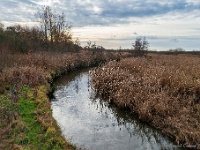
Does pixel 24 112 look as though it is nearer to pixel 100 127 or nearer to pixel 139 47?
pixel 100 127

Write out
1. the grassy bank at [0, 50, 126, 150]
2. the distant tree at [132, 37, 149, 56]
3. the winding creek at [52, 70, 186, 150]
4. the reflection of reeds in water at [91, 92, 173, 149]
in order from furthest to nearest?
the distant tree at [132, 37, 149, 56] < the reflection of reeds in water at [91, 92, 173, 149] < the winding creek at [52, 70, 186, 150] < the grassy bank at [0, 50, 126, 150]

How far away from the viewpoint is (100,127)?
10391mm

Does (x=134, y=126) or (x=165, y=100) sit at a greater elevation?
(x=165, y=100)

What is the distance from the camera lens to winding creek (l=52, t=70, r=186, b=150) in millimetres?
8797

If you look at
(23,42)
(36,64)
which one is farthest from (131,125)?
(23,42)

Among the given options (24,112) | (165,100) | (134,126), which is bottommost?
(134,126)

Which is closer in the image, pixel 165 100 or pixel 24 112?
pixel 24 112

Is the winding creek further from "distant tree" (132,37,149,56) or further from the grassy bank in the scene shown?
"distant tree" (132,37,149,56)

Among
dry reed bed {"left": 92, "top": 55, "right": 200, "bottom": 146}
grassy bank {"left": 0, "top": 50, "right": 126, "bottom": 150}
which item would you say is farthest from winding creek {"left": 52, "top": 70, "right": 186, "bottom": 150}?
grassy bank {"left": 0, "top": 50, "right": 126, "bottom": 150}

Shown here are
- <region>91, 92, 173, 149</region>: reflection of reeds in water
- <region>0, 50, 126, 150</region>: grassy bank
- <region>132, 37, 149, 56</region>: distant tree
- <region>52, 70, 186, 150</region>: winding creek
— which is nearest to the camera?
<region>0, 50, 126, 150</region>: grassy bank

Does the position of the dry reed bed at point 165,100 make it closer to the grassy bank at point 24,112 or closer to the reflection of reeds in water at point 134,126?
the reflection of reeds in water at point 134,126

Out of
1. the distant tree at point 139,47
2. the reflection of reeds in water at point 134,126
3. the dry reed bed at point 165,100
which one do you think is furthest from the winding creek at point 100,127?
the distant tree at point 139,47

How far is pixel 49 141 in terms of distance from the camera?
24.6ft

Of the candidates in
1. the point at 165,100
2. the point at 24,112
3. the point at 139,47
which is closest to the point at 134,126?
the point at 165,100
